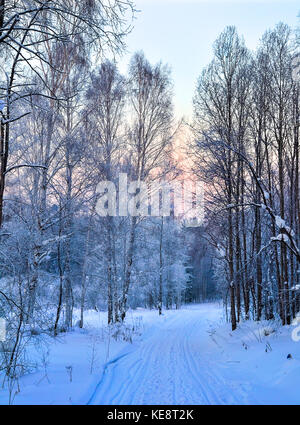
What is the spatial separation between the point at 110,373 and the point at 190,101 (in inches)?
378

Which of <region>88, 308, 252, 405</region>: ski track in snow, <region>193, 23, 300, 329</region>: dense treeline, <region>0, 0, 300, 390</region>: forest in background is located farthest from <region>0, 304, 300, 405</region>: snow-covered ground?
<region>193, 23, 300, 329</region>: dense treeline

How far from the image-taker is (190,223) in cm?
1170

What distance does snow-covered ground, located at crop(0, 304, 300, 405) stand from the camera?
4414 millimetres

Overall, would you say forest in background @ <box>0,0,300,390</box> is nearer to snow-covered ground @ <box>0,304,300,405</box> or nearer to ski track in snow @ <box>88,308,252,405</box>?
snow-covered ground @ <box>0,304,300,405</box>

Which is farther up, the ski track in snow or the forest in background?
the forest in background

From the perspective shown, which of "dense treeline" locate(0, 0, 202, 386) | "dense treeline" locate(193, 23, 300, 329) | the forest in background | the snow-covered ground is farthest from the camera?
"dense treeline" locate(193, 23, 300, 329)

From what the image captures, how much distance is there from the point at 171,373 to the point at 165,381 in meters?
0.64

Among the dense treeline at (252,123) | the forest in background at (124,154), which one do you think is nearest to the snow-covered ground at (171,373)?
the forest in background at (124,154)

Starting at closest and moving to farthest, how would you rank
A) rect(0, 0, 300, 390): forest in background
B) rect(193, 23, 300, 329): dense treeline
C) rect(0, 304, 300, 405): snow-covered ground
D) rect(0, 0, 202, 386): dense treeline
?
rect(0, 304, 300, 405): snow-covered ground
rect(0, 0, 300, 390): forest in background
rect(0, 0, 202, 386): dense treeline
rect(193, 23, 300, 329): dense treeline

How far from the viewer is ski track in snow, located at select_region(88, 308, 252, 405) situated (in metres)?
4.42

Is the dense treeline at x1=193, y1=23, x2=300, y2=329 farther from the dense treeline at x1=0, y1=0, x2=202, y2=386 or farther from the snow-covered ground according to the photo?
the dense treeline at x1=0, y1=0, x2=202, y2=386

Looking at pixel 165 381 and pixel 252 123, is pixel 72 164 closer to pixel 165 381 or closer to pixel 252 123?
pixel 252 123

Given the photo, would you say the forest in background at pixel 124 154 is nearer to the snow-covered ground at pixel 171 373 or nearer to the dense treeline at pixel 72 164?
the dense treeline at pixel 72 164

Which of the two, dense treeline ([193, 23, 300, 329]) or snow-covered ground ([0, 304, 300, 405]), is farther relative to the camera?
A: dense treeline ([193, 23, 300, 329])
